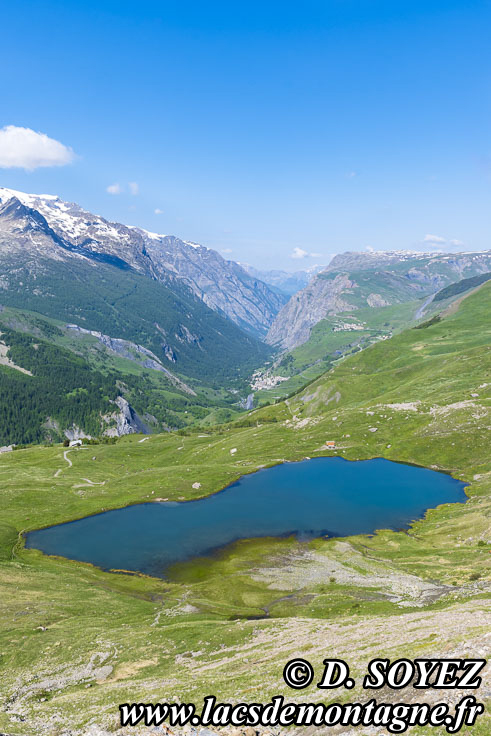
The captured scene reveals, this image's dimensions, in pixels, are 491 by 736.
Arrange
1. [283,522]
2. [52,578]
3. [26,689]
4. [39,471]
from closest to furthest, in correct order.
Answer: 1. [26,689]
2. [52,578]
3. [283,522]
4. [39,471]

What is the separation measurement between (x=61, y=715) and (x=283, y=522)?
317 ft

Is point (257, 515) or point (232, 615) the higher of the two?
point (232, 615)

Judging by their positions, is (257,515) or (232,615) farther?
(257,515)

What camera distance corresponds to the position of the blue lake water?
11594 cm

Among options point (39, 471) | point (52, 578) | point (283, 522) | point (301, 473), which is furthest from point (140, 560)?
point (39, 471)

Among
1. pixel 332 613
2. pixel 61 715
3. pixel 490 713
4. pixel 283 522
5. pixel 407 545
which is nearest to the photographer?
pixel 490 713

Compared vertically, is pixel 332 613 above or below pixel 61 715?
below

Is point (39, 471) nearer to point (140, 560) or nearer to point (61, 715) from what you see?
point (140, 560)

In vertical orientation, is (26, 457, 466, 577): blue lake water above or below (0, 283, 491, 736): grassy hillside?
below

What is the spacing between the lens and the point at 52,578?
9194 centimetres

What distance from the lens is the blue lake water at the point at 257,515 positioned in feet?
380

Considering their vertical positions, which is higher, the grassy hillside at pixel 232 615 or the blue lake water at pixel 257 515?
the grassy hillside at pixel 232 615

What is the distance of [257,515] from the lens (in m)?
136

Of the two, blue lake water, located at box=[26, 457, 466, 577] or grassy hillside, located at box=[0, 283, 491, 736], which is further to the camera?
blue lake water, located at box=[26, 457, 466, 577]
